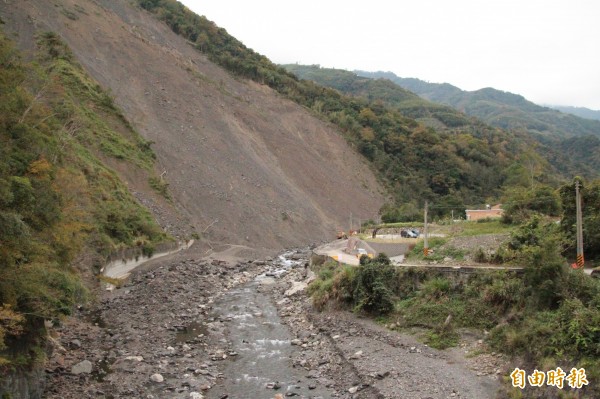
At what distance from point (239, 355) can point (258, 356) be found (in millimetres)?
710

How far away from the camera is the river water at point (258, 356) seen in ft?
47.4

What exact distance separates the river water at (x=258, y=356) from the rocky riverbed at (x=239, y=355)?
4cm

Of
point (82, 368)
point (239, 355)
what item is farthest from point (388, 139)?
point (82, 368)

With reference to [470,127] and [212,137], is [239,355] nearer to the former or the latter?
[212,137]

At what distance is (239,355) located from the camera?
17.5 m

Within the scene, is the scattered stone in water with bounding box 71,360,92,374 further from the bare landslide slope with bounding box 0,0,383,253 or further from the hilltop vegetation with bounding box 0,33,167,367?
the bare landslide slope with bounding box 0,0,383,253

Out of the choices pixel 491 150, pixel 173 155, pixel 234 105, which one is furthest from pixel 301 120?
pixel 491 150

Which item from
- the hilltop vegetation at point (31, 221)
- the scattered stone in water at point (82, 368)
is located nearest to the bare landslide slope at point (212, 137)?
the hilltop vegetation at point (31, 221)

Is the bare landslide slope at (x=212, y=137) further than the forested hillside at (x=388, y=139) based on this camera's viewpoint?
No

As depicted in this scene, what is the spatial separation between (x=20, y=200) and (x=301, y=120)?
60772 mm

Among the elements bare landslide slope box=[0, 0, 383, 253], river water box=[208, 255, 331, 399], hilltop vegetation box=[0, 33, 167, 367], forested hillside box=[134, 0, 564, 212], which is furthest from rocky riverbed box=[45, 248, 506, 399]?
forested hillside box=[134, 0, 564, 212]

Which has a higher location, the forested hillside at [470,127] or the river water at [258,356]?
the forested hillside at [470,127]

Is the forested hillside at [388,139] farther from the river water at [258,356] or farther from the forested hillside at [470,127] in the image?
the river water at [258,356]

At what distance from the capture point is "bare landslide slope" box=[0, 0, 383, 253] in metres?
44.4
